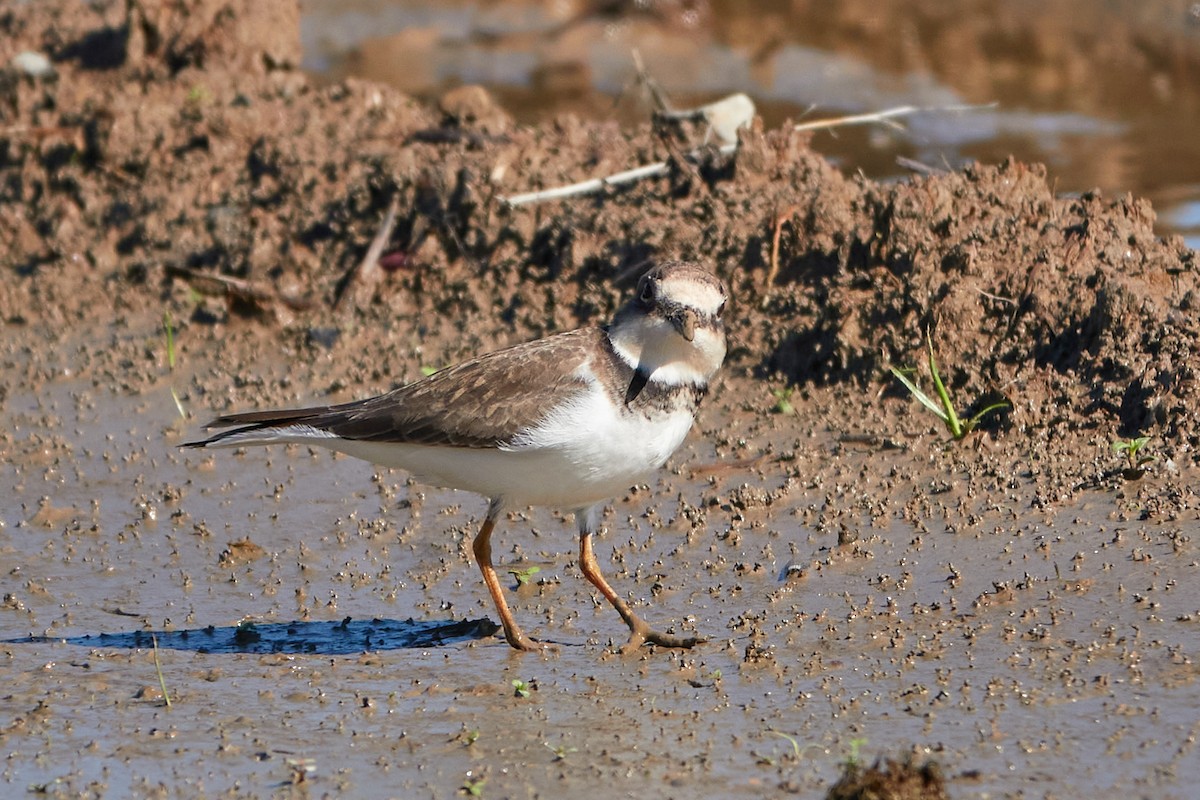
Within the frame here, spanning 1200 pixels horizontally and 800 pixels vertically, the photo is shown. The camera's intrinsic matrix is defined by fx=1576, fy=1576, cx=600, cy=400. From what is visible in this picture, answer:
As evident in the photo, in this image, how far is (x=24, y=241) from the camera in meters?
10.1

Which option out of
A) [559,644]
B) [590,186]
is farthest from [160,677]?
[590,186]

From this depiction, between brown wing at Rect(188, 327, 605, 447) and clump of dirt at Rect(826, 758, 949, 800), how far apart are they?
1947 millimetres

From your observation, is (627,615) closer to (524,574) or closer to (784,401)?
(524,574)

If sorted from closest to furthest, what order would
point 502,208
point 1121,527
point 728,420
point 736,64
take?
point 1121,527, point 728,420, point 502,208, point 736,64

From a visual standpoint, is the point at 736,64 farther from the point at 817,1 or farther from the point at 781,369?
the point at 781,369

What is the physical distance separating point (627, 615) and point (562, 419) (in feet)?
2.48

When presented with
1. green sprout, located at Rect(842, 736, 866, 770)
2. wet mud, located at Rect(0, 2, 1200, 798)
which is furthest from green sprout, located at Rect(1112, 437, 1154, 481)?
green sprout, located at Rect(842, 736, 866, 770)

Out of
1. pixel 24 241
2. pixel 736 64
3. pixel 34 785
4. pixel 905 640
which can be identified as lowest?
pixel 34 785

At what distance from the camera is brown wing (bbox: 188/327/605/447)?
19.1 ft

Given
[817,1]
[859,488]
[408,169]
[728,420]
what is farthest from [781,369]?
[817,1]

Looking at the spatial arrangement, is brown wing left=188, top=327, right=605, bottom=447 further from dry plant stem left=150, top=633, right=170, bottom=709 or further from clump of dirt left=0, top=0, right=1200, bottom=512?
clump of dirt left=0, top=0, right=1200, bottom=512

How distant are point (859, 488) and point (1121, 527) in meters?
1.13

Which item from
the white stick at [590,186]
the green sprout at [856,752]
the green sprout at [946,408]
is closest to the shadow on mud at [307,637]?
the green sprout at [856,752]

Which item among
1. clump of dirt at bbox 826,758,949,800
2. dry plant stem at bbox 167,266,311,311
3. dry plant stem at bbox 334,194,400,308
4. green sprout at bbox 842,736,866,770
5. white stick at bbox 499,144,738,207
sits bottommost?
clump of dirt at bbox 826,758,949,800
